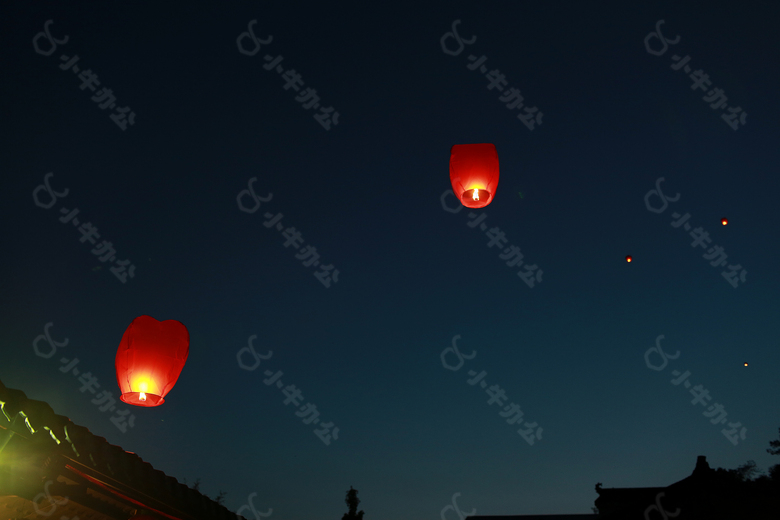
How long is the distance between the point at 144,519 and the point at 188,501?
2.71ft

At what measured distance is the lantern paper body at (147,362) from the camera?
4.18 meters

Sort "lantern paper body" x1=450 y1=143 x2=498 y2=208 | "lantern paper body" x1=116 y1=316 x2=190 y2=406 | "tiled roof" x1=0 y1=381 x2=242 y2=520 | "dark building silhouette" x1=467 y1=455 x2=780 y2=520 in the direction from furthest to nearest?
"dark building silhouette" x1=467 y1=455 x2=780 y2=520
"lantern paper body" x1=450 y1=143 x2=498 y2=208
"lantern paper body" x1=116 y1=316 x2=190 y2=406
"tiled roof" x1=0 y1=381 x2=242 y2=520

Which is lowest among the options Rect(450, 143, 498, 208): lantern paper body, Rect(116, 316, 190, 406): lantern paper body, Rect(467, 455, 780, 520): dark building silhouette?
Rect(467, 455, 780, 520): dark building silhouette

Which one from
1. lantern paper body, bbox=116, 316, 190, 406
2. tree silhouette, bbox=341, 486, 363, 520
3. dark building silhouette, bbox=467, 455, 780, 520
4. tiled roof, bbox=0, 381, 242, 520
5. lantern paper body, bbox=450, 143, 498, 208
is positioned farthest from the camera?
tree silhouette, bbox=341, 486, 363, 520

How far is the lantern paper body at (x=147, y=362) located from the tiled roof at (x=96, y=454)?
85 centimetres

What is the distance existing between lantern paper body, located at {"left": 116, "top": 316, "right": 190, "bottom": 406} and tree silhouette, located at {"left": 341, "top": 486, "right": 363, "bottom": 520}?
46.2 ft

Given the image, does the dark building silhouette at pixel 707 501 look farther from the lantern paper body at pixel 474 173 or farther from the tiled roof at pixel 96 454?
the tiled roof at pixel 96 454

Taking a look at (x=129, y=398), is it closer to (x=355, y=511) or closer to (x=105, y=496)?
(x=105, y=496)

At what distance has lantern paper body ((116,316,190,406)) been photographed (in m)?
4.18

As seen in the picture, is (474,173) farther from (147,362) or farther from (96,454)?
(96,454)

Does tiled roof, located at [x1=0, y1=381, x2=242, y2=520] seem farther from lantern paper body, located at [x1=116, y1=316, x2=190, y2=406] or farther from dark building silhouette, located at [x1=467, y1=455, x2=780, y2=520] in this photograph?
dark building silhouette, located at [x1=467, y1=455, x2=780, y2=520]

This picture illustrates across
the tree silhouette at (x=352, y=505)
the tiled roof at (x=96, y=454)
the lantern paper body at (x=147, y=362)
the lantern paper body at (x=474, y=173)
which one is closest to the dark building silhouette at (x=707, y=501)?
the lantern paper body at (x=474, y=173)

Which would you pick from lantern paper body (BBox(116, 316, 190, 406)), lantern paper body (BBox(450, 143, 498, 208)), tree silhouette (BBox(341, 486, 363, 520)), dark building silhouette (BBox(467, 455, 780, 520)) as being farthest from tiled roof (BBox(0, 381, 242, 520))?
tree silhouette (BBox(341, 486, 363, 520))

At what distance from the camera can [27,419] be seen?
245cm
